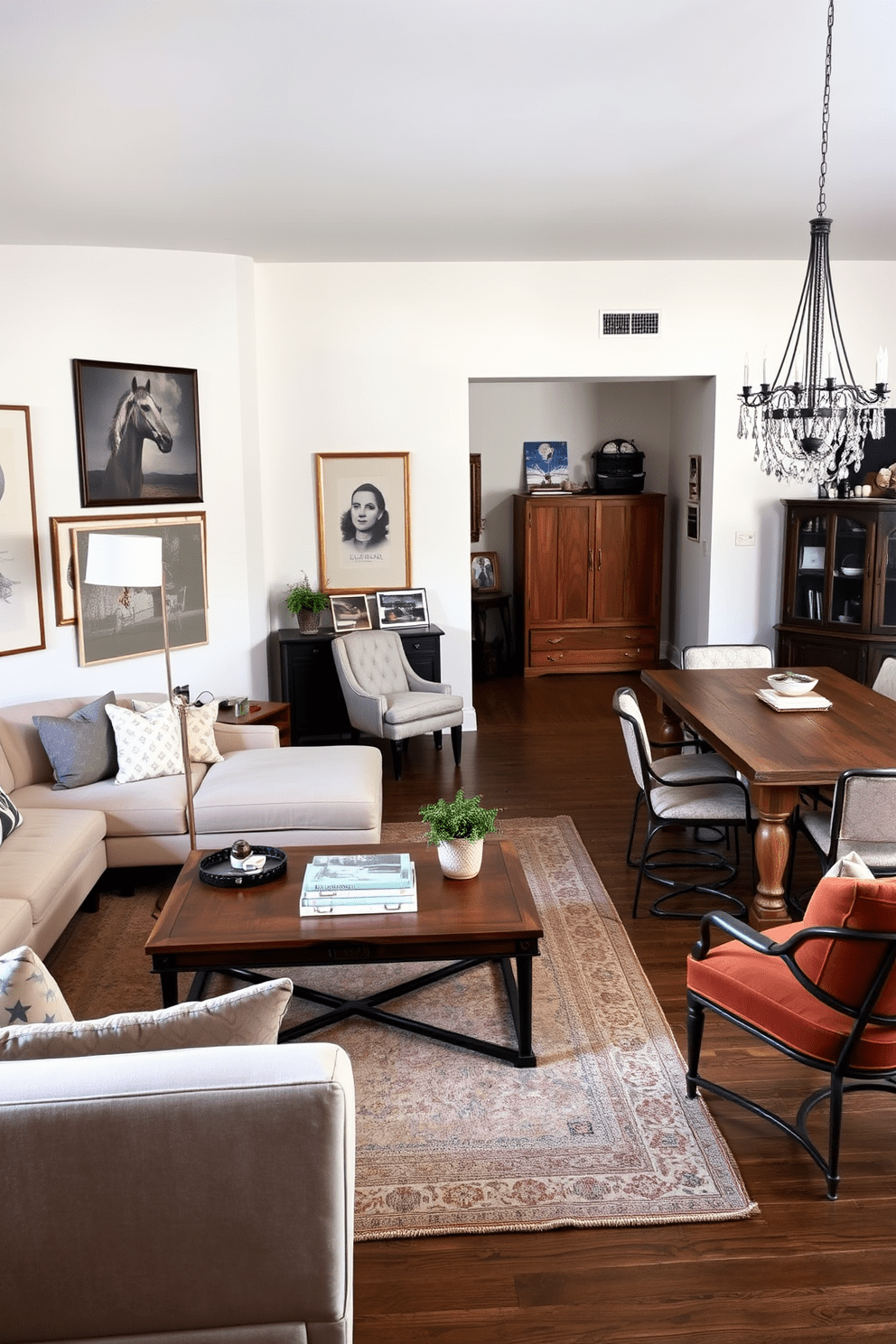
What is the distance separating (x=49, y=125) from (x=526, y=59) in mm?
1909

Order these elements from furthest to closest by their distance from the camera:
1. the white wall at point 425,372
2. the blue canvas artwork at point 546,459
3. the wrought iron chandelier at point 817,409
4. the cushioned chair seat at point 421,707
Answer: the blue canvas artwork at point 546,459 < the white wall at point 425,372 < the cushioned chair seat at point 421,707 < the wrought iron chandelier at point 817,409

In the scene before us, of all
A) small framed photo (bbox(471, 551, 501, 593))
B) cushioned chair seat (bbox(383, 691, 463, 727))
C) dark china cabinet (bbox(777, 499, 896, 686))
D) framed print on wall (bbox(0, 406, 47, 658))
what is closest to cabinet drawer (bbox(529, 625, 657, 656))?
small framed photo (bbox(471, 551, 501, 593))

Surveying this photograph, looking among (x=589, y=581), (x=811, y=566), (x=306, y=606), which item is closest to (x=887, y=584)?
(x=811, y=566)

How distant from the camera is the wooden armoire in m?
9.29

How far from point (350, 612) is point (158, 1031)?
549 cm

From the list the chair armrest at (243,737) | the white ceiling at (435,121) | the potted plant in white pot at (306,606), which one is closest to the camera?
the white ceiling at (435,121)

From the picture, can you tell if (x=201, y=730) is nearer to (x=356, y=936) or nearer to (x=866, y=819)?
(x=356, y=936)

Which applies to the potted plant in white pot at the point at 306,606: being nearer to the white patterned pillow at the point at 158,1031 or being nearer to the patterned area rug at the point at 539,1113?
the patterned area rug at the point at 539,1113

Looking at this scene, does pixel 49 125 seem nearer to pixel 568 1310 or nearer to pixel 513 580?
pixel 568 1310

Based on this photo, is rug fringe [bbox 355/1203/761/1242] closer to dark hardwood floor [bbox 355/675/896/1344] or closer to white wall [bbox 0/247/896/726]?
dark hardwood floor [bbox 355/675/896/1344]

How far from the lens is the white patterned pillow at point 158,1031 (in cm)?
220

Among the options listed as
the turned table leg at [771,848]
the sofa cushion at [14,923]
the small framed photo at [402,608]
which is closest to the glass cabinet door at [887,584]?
the small framed photo at [402,608]

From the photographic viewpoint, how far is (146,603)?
6.69m

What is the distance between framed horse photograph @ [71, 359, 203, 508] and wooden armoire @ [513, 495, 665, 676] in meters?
3.32
